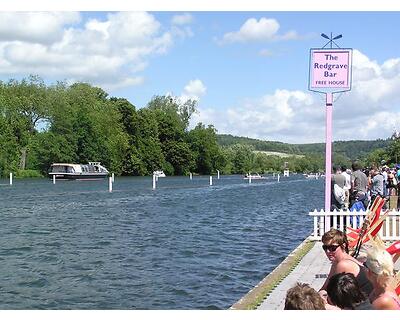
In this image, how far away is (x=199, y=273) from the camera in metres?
15.6

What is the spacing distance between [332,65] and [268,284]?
6181 millimetres

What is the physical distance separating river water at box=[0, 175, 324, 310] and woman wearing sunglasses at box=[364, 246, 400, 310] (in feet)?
23.3

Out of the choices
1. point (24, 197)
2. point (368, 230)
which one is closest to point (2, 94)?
point (24, 197)

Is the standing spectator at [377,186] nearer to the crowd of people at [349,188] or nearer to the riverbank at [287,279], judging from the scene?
the crowd of people at [349,188]

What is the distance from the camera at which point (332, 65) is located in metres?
14.3

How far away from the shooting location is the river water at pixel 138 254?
13.1 metres

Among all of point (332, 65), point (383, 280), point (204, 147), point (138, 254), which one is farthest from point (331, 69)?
point (204, 147)

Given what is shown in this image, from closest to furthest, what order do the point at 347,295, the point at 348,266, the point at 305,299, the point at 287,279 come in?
the point at 305,299 < the point at 347,295 < the point at 348,266 < the point at 287,279

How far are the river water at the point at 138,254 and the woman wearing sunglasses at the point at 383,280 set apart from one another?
7.10m

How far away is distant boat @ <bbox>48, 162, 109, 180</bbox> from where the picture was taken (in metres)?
77.4

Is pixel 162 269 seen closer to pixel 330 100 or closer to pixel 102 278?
pixel 102 278

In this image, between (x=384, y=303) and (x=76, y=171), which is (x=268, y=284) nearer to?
(x=384, y=303)

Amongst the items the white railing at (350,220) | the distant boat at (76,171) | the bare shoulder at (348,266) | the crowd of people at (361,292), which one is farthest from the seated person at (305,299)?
the distant boat at (76,171)

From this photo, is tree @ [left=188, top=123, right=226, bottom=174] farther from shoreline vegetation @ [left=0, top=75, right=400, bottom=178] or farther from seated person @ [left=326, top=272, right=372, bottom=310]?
seated person @ [left=326, top=272, right=372, bottom=310]
